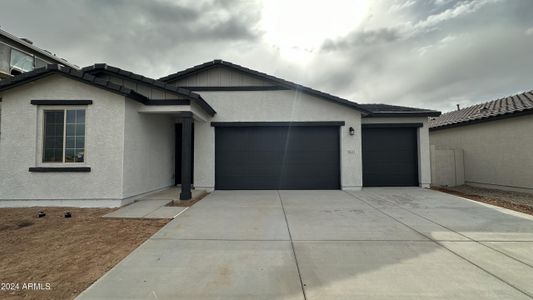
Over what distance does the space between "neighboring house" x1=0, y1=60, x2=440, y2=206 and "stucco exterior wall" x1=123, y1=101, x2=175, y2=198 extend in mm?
34

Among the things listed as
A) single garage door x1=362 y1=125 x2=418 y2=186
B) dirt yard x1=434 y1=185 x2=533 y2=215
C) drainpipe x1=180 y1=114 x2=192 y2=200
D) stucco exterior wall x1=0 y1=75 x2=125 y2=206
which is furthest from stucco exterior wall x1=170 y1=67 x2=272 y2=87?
dirt yard x1=434 y1=185 x2=533 y2=215

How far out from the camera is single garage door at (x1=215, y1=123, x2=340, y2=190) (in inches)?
382

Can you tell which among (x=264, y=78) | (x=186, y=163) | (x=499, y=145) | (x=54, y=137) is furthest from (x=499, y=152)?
(x=54, y=137)

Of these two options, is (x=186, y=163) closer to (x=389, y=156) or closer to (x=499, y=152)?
(x=389, y=156)

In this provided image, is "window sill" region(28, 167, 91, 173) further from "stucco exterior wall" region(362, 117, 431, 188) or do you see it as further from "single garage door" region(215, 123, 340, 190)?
"stucco exterior wall" region(362, 117, 431, 188)

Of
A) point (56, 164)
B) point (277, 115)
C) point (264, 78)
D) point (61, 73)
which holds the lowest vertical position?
point (56, 164)

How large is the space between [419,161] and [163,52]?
12329 millimetres

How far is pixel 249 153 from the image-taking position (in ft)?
32.1

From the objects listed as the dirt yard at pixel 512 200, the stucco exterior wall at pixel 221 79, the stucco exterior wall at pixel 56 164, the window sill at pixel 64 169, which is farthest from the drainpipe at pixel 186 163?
the dirt yard at pixel 512 200

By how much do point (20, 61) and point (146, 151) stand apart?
11323 mm

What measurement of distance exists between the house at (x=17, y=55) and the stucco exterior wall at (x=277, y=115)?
34.8ft

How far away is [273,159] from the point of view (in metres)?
9.77

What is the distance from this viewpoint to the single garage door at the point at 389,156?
1035cm

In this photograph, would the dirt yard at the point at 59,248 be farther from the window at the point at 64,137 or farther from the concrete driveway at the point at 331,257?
the window at the point at 64,137
